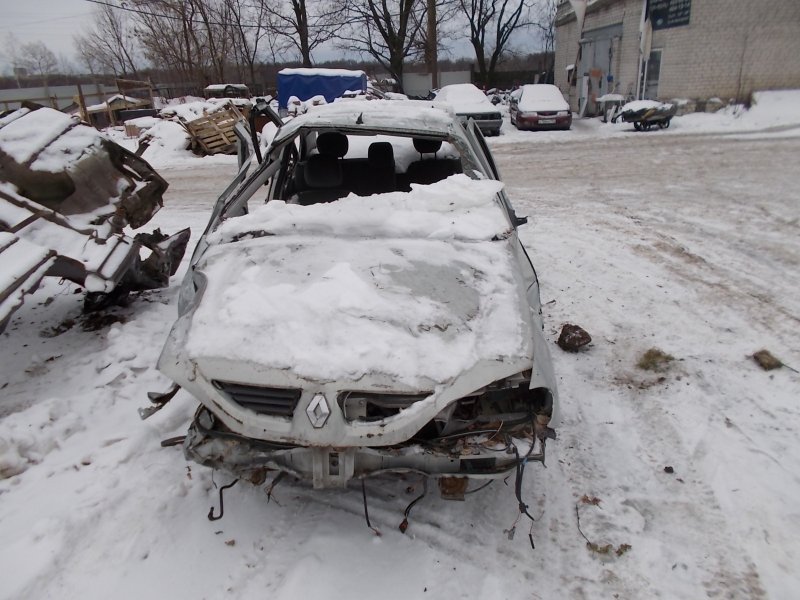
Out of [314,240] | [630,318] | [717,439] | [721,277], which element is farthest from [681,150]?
[314,240]

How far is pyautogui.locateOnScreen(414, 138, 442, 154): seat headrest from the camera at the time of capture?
4.33 m

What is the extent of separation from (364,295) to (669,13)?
68.1 ft

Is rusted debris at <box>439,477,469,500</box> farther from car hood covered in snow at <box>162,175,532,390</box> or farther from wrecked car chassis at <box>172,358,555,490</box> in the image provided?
car hood covered in snow at <box>162,175,532,390</box>

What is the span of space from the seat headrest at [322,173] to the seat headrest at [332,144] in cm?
4

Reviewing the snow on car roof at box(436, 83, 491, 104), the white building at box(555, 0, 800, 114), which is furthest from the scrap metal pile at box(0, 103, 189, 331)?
the white building at box(555, 0, 800, 114)

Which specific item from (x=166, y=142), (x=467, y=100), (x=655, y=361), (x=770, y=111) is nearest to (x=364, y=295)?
(x=655, y=361)

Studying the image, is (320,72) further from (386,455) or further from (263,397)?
(386,455)

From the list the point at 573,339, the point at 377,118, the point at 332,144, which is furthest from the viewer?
the point at 332,144

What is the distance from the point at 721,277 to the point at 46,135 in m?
6.18

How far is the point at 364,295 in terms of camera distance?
252 centimetres

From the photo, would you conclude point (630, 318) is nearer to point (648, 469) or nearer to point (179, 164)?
point (648, 469)

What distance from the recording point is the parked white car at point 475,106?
16.7m

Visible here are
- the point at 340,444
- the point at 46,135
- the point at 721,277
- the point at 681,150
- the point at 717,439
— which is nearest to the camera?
the point at 340,444

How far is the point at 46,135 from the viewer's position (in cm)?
445
